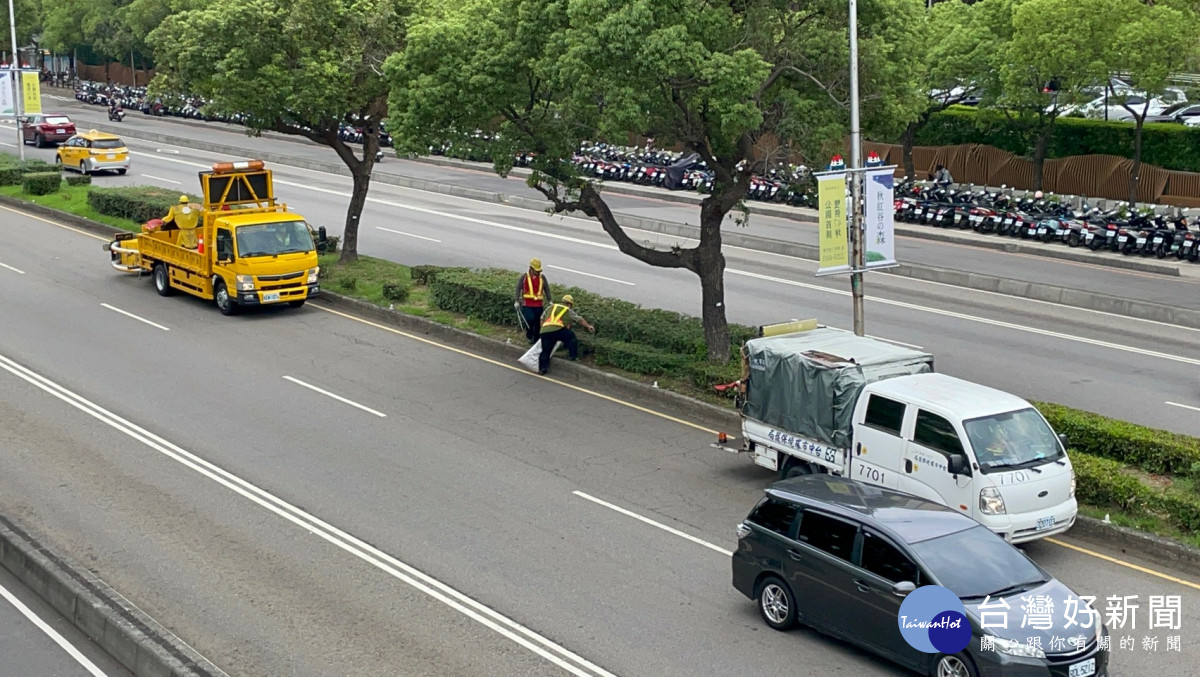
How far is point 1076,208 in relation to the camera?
37031 mm

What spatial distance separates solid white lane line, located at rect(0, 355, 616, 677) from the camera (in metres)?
11.1

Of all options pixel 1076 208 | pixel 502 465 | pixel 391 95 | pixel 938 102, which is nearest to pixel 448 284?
pixel 391 95

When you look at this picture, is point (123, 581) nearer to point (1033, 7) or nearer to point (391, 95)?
point (391, 95)

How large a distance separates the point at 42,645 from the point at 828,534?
7337mm

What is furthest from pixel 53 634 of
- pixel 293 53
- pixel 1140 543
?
pixel 293 53

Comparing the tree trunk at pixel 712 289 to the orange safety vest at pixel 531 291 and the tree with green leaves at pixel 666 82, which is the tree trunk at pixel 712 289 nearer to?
the tree with green leaves at pixel 666 82

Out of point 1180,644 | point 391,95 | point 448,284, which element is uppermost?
point 391,95

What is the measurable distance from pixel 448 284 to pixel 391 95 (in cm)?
475

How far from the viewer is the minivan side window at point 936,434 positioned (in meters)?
13.0

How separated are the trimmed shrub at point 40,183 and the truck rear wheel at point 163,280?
16.2 meters

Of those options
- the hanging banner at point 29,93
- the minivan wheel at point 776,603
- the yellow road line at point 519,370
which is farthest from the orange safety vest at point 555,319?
the hanging banner at point 29,93

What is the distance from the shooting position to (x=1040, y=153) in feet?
130

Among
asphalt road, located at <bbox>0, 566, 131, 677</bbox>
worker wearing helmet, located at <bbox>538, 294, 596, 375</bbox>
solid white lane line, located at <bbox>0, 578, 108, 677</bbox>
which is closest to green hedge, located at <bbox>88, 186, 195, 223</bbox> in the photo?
worker wearing helmet, located at <bbox>538, 294, 596, 375</bbox>

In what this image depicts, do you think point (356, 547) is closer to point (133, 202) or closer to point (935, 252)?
point (935, 252)
